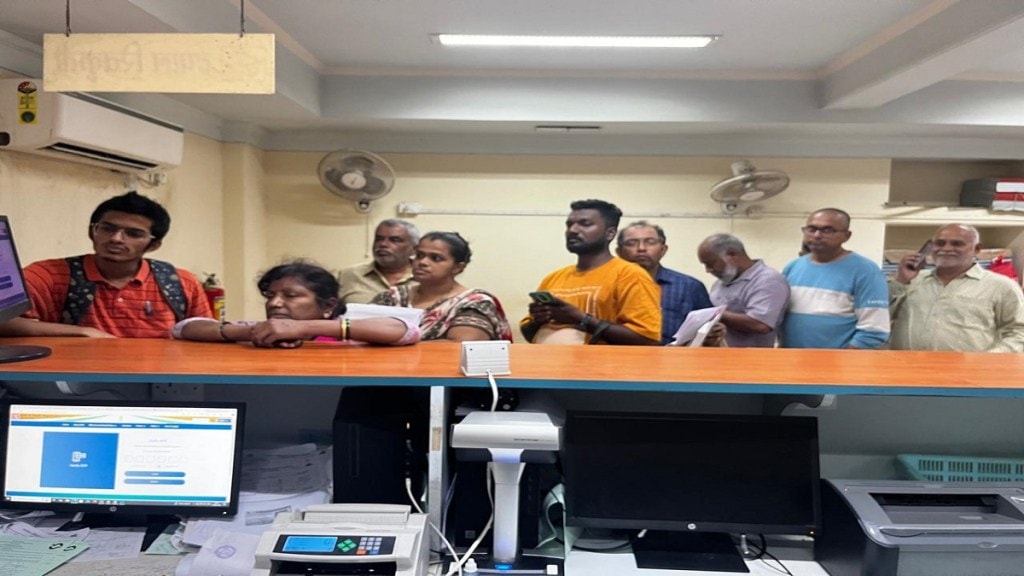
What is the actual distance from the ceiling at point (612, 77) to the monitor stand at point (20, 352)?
58.4 inches

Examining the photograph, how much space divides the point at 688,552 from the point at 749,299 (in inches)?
81.7

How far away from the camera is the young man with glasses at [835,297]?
296 cm

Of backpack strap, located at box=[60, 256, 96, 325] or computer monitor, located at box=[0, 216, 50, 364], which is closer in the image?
computer monitor, located at box=[0, 216, 50, 364]

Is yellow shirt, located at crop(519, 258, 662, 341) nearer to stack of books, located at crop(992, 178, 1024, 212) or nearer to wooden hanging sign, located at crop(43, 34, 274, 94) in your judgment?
wooden hanging sign, located at crop(43, 34, 274, 94)

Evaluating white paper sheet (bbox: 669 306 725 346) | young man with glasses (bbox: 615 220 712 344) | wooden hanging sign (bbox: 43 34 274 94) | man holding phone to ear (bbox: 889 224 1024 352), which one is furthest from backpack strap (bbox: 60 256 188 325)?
man holding phone to ear (bbox: 889 224 1024 352)

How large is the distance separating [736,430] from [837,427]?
0.44 meters

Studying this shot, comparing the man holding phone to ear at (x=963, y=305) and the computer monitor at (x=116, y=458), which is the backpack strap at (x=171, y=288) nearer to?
the computer monitor at (x=116, y=458)

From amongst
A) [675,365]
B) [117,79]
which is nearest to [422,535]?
[675,365]

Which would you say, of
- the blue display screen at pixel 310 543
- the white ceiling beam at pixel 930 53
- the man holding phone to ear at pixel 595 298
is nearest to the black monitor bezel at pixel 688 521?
the blue display screen at pixel 310 543

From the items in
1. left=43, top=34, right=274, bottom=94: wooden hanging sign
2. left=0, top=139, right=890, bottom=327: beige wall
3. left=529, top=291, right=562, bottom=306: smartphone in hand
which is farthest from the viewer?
left=0, top=139, right=890, bottom=327: beige wall

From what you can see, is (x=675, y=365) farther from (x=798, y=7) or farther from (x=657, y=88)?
A: (x=657, y=88)

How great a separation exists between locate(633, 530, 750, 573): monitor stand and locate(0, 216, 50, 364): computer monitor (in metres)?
1.45

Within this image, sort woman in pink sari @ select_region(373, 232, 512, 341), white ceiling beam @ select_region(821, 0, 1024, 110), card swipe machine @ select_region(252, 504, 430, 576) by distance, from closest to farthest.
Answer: card swipe machine @ select_region(252, 504, 430, 576)
woman in pink sari @ select_region(373, 232, 512, 341)
white ceiling beam @ select_region(821, 0, 1024, 110)

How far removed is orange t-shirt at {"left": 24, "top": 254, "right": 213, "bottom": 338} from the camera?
79.4 inches
